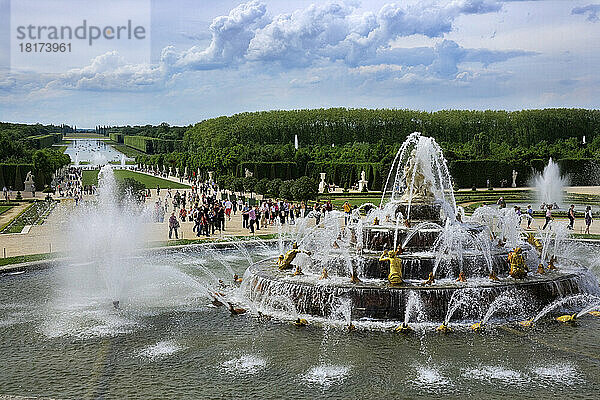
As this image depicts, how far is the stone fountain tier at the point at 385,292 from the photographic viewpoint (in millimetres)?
12625

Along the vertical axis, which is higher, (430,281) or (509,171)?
(509,171)

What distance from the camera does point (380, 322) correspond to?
1253 cm

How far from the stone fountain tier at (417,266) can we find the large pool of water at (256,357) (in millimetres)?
1992

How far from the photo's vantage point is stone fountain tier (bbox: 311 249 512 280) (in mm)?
→ 13953

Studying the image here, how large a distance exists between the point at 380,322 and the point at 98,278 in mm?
8203

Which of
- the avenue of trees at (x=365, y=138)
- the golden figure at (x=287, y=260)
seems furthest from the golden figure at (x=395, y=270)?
the avenue of trees at (x=365, y=138)

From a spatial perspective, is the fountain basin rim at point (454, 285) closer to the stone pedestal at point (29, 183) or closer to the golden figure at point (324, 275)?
the golden figure at point (324, 275)

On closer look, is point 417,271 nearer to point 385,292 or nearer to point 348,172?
point 385,292

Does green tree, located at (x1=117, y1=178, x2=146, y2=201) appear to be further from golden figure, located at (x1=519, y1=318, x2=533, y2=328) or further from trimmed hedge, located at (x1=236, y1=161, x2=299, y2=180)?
golden figure, located at (x1=519, y1=318, x2=533, y2=328)

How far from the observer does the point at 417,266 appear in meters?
13.9

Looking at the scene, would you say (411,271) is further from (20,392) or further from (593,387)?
Result: (20,392)

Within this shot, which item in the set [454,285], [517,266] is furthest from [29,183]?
[517,266]

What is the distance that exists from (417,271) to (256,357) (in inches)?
183

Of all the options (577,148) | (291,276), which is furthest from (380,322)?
(577,148)
